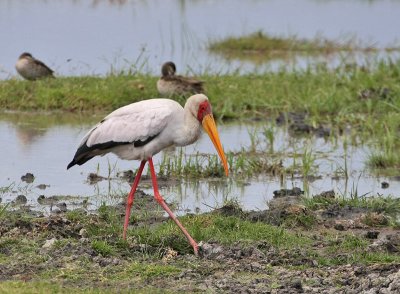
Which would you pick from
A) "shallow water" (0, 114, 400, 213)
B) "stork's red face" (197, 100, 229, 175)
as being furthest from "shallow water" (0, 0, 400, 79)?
"stork's red face" (197, 100, 229, 175)

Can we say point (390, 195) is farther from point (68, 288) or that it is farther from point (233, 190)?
point (68, 288)

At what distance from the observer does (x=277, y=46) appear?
22938mm

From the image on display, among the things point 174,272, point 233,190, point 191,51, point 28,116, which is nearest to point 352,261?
point 174,272

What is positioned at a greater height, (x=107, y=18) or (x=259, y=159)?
(x=107, y=18)

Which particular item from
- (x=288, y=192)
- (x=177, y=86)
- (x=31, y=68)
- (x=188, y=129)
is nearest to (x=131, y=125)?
(x=188, y=129)

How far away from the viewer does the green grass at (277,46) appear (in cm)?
2255

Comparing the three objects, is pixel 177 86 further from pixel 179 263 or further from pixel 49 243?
pixel 179 263

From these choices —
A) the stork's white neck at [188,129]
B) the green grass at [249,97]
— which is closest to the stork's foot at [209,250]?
the stork's white neck at [188,129]

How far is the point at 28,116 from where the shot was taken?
14.8m

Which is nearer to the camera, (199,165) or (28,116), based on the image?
(199,165)

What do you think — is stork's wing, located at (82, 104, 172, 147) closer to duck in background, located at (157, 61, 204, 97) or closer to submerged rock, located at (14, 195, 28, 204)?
submerged rock, located at (14, 195, 28, 204)

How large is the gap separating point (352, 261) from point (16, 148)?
5.77 metres

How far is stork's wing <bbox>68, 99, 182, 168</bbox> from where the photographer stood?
8.66 metres

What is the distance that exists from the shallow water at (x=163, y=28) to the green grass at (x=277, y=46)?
1.23 feet
